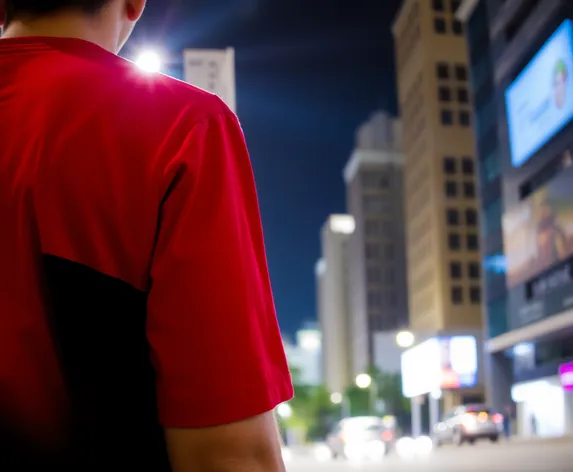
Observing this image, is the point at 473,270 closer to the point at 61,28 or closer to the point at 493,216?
the point at 493,216

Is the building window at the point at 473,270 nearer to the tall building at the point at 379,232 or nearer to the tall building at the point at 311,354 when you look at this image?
the tall building at the point at 379,232

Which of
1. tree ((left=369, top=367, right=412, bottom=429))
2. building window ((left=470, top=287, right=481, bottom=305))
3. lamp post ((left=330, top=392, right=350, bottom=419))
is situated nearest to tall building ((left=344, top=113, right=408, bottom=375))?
lamp post ((left=330, top=392, right=350, bottom=419))

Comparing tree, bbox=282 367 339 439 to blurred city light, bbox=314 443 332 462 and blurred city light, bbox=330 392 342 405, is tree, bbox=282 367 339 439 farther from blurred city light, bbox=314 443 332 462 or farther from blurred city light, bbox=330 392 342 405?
blurred city light, bbox=314 443 332 462

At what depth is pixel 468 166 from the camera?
2972 inches

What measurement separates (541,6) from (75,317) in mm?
43721

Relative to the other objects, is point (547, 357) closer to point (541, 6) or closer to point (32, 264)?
point (541, 6)

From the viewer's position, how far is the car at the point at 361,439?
22984mm

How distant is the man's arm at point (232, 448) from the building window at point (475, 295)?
243ft

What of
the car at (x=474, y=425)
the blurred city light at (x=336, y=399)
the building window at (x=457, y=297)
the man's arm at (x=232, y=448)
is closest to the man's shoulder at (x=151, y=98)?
the man's arm at (x=232, y=448)

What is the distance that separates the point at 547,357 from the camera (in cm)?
4272

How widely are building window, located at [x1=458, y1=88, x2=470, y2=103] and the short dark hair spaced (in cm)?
7892

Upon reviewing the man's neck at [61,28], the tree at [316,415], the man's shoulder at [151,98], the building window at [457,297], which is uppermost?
the building window at [457,297]

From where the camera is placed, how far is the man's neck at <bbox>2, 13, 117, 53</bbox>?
112cm

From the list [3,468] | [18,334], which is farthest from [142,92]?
[3,468]
